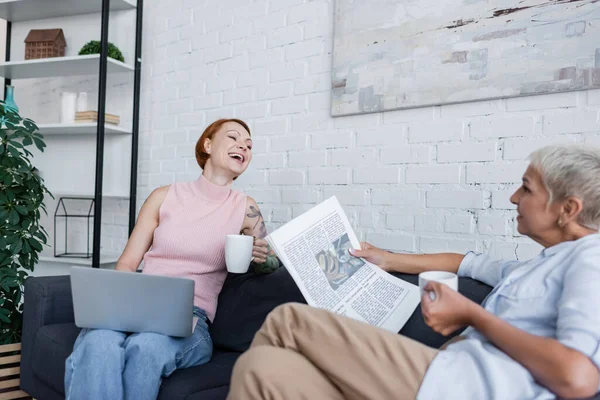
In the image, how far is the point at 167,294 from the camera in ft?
4.56

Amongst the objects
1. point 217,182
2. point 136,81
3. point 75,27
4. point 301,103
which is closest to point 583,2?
point 301,103

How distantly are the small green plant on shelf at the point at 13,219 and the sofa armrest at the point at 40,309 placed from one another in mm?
325

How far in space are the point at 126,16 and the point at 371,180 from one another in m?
1.74

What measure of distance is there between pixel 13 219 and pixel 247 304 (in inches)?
45.4

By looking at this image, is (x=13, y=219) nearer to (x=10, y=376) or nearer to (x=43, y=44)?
(x=10, y=376)

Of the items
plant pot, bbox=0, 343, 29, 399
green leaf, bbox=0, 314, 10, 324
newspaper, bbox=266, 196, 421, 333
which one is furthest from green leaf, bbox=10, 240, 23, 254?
newspaper, bbox=266, 196, 421, 333

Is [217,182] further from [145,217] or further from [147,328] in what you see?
[147,328]

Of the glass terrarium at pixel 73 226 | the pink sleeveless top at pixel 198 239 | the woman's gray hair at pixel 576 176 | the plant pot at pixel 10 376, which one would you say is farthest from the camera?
the glass terrarium at pixel 73 226

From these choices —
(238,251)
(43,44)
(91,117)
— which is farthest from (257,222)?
(43,44)

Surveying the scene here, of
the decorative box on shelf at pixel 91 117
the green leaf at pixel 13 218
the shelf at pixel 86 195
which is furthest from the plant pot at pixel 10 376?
the decorative box on shelf at pixel 91 117

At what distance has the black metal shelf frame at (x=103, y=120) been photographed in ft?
8.87

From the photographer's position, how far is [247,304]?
1797 mm

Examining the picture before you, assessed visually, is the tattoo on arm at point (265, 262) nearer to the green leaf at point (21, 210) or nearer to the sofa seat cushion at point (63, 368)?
the sofa seat cushion at point (63, 368)

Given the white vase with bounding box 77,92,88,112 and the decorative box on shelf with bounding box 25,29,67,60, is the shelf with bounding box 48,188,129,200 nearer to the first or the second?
the white vase with bounding box 77,92,88,112
